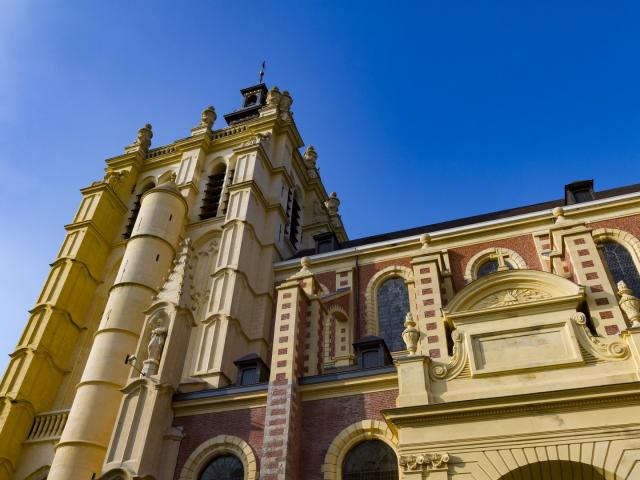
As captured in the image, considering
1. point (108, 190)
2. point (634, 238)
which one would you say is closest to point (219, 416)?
point (634, 238)

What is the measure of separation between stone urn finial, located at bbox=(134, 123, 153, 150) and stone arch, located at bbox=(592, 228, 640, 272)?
79.9ft

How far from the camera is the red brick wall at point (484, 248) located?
20188mm

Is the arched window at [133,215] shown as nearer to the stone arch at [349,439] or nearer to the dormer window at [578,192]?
the stone arch at [349,439]

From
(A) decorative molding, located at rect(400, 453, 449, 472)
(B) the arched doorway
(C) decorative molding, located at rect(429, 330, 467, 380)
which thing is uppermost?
(C) decorative molding, located at rect(429, 330, 467, 380)

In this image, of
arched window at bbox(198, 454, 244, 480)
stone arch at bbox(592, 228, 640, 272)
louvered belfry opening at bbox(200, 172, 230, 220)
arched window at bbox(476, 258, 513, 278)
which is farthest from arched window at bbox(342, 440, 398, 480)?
louvered belfry opening at bbox(200, 172, 230, 220)

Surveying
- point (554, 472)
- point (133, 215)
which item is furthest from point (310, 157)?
point (554, 472)

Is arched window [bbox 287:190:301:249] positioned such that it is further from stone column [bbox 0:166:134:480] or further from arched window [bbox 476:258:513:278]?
arched window [bbox 476:258:513:278]

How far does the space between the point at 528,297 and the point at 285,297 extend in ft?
21.6

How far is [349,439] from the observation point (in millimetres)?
→ 13227

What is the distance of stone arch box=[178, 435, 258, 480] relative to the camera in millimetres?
13898

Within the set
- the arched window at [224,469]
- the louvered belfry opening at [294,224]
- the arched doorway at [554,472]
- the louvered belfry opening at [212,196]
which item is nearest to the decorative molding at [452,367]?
the arched doorway at [554,472]

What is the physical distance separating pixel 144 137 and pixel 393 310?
66.5 ft

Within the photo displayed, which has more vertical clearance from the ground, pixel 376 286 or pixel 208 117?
pixel 208 117

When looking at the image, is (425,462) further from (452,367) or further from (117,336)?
(117,336)
